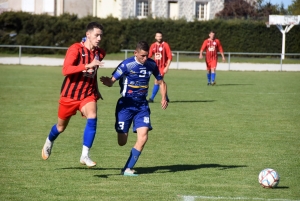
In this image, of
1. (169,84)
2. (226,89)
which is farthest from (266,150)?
(169,84)

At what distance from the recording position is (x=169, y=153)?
10.2 m

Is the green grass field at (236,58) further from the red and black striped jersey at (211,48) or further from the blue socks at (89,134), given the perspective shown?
the blue socks at (89,134)

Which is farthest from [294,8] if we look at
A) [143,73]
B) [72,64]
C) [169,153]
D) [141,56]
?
[72,64]

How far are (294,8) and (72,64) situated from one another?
5633 centimetres

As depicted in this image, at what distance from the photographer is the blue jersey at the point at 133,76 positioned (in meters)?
8.52

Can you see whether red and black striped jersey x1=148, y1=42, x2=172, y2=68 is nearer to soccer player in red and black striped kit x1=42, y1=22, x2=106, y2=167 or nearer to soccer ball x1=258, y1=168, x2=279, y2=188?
soccer player in red and black striped kit x1=42, y1=22, x2=106, y2=167

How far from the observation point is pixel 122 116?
8.49m

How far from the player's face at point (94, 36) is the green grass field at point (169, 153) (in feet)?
5.59

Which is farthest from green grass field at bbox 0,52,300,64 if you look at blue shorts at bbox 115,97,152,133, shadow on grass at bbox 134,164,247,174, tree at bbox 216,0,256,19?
blue shorts at bbox 115,97,152,133

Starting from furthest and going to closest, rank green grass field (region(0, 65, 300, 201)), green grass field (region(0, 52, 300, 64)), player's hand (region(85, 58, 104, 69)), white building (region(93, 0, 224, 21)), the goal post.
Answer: white building (region(93, 0, 224, 21)) → the goal post → green grass field (region(0, 52, 300, 64)) → player's hand (region(85, 58, 104, 69)) → green grass field (region(0, 65, 300, 201))

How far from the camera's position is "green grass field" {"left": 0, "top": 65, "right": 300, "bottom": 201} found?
730 cm

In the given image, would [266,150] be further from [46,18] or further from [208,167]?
[46,18]

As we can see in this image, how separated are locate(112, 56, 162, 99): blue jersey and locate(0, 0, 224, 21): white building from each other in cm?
4663

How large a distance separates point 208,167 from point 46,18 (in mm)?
40100
